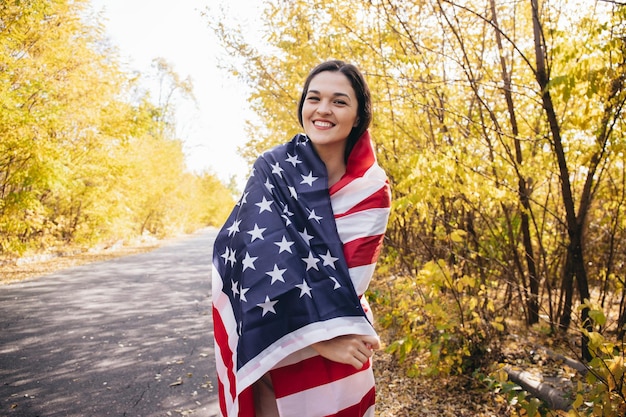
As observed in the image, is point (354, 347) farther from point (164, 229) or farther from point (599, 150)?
point (164, 229)

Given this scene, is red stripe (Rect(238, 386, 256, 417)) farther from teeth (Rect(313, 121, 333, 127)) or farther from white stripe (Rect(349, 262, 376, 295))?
teeth (Rect(313, 121, 333, 127))

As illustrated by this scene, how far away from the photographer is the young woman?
1.28 meters

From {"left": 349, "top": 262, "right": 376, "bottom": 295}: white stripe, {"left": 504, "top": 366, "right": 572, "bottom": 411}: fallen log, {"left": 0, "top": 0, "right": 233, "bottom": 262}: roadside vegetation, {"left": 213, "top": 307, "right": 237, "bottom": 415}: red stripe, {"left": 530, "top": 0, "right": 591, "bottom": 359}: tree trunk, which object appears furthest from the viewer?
{"left": 0, "top": 0, "right": 233, "bottom": 262}: roadside vegetation

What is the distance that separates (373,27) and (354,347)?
139 inches

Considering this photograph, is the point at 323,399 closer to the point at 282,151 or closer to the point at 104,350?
the point at 282,151

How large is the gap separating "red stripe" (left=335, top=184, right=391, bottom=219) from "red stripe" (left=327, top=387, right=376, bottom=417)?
672mm

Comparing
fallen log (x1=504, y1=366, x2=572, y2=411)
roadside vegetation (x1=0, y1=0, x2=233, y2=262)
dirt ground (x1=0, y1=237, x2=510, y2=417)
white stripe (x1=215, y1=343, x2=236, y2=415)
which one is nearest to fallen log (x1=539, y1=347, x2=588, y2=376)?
fallen log (x1=504, y1=366, x2=572, y2=411)

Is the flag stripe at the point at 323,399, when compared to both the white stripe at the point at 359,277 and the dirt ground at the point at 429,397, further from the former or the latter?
the dirt ground at the point at 429,397

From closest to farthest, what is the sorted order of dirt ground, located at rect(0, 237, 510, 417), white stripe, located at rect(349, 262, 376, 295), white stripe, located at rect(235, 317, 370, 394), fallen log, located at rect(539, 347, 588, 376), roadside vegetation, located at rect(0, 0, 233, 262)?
white stripe, located at rect(235, 317, 370, 394), white stripe, located at rect(349, 262, 376, 295), dirt ground, located at rect(0, 237, 510, 417), fallen log, located at rect(539, 347, 588, 376), roadside vegetation, located at rect(0, 0, 233, 262)

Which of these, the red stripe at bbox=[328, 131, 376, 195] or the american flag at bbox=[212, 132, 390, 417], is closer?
the american flag at bbox=[212, 132, 390, 417]

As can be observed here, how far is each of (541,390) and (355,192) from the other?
2266 millimetres

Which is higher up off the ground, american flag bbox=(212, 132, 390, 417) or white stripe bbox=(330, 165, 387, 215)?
white stripe bbox=(330, 165, 387, 215)

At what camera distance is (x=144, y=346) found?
14.1 ft

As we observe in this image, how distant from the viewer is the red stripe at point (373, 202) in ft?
4.86
